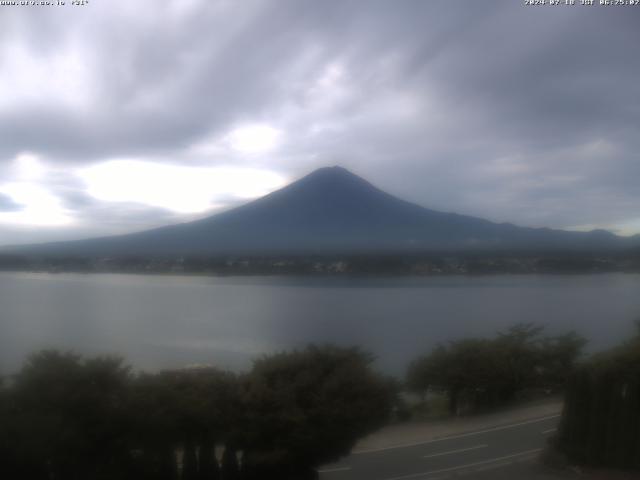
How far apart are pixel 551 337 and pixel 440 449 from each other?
6.98 m

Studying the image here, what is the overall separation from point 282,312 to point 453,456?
37.8 feet

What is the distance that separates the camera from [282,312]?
68.7 ft

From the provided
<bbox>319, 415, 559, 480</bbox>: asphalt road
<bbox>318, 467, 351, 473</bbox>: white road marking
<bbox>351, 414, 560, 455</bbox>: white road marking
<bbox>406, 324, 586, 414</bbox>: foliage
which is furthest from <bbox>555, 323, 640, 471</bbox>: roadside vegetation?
<bbox>318, 467, 351, 473</bbox>: white road marking

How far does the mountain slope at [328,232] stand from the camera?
20984mm

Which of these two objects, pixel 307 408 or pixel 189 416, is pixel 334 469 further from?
pixel 189 416

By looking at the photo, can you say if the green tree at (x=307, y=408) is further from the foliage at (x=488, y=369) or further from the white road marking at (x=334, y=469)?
the foliage at (x=488, y=369)

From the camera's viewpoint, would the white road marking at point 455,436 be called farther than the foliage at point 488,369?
No

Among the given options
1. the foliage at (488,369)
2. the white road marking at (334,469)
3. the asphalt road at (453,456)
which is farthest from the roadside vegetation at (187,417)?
the foliage at (488,369)

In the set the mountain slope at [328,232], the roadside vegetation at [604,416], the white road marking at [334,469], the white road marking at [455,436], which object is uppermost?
the mountain slope at [328,232]

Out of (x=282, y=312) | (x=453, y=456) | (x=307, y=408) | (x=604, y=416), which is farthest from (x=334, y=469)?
(x=282, y=312)

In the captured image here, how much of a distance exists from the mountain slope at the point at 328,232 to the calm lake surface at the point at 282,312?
1.39 meters

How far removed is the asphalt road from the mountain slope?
7.40 metres

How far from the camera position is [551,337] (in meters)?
16.1

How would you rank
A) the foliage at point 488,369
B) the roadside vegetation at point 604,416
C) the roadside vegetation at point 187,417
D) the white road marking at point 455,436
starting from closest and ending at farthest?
the roadside vegetation at point 187,417
the roadside vegetation at point 604,416
the white road marking at point 455,436
the foliage at point 488,369
